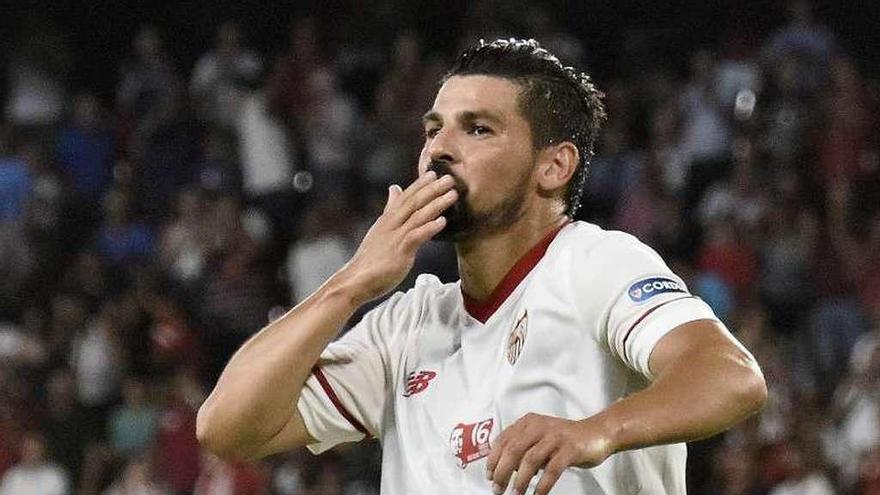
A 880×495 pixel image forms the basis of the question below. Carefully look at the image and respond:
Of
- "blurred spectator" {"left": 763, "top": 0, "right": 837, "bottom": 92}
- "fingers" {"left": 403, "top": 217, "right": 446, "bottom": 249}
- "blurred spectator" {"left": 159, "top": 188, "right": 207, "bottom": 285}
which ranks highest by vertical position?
"blurred spectator" {"left": 763, "top": 0, "right": 837, "bottom": 92}

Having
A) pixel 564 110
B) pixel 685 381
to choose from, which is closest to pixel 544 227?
pixel 564 110

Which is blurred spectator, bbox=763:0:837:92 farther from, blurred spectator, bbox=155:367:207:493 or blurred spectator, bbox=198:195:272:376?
blurred spectator, bbox=155:367:207:493

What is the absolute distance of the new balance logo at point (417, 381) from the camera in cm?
349

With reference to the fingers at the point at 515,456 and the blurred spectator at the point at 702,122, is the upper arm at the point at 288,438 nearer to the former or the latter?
the fingers at the point at 515,456

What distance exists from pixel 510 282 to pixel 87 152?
327 inches

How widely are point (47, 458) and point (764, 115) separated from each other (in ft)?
15.9

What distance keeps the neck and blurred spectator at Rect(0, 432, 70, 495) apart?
19.6 ft

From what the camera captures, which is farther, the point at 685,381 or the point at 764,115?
the point at 764,115

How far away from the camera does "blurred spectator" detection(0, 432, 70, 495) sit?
8984 millimetres

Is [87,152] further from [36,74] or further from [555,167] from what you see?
[555,167]

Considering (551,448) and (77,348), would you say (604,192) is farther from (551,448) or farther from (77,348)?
(551,448)

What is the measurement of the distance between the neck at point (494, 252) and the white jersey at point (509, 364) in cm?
3

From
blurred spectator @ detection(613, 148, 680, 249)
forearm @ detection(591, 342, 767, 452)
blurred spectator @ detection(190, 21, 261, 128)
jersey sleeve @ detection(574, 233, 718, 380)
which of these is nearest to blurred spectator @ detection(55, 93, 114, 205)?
blurred spectator @ detection(190, 21, 261, 128)

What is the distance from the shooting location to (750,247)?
9422 millimetres
